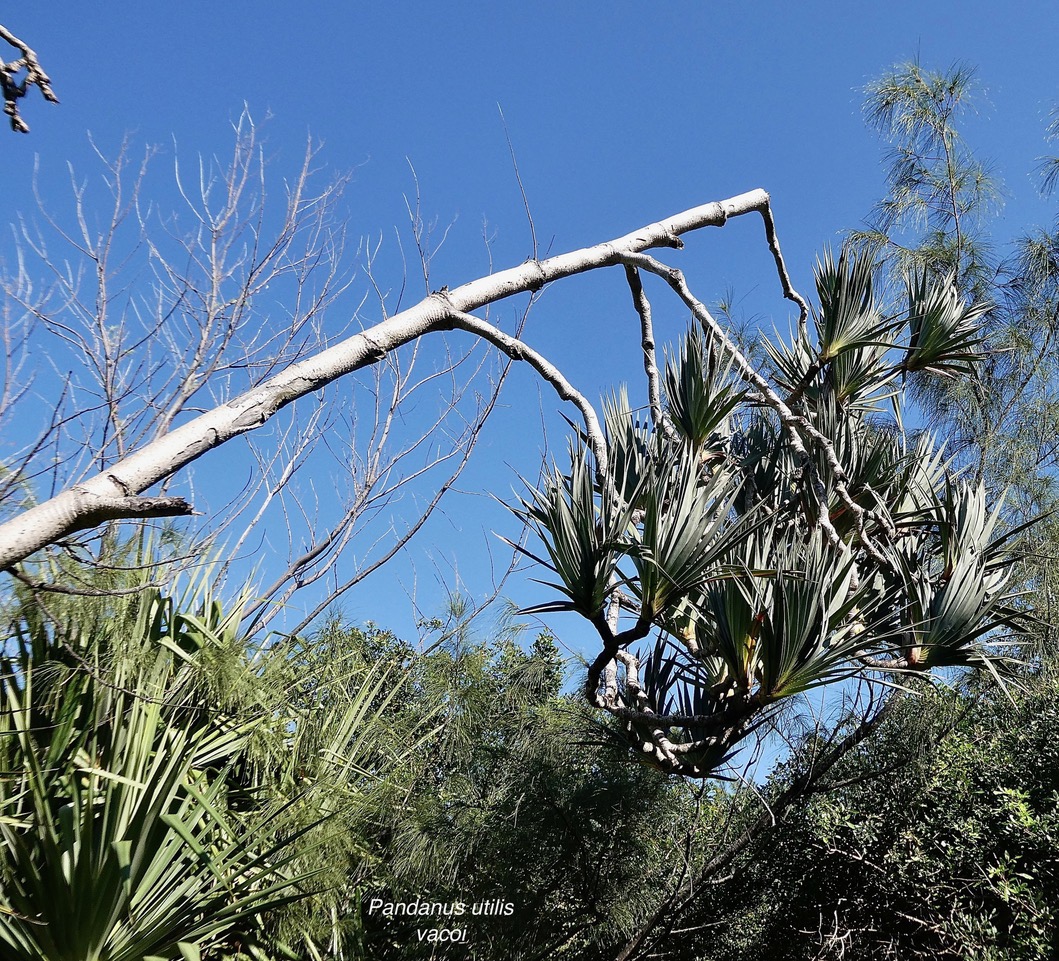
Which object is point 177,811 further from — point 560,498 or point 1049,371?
point 1049,371

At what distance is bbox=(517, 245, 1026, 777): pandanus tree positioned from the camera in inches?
92.7

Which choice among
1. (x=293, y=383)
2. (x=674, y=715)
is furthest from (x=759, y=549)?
(x=293, y=383)

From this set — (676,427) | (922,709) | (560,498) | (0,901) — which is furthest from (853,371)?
(0,901)

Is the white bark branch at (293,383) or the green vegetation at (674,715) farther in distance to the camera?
the green vegetation at (674,715)

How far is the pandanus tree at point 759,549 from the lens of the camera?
2354 mm

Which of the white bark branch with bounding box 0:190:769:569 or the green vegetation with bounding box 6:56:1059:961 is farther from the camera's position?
the green vegetation with bounding box 6:56:1059:961

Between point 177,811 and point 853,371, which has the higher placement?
point 853,371

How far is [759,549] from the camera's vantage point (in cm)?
278

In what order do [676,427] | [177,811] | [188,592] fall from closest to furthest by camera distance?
[177,811] < [676,427] < [188,592]

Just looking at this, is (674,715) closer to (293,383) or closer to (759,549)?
(759,549)

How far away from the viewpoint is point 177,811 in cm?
316

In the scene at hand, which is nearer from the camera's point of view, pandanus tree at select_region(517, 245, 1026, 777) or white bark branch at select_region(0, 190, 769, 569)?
white bark branch at select_region(0, 190, 769, 569)

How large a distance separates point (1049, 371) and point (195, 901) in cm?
736

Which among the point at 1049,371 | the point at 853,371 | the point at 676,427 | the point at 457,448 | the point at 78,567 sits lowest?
the point at 78,567
